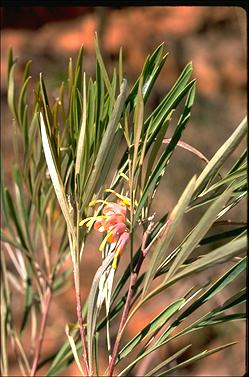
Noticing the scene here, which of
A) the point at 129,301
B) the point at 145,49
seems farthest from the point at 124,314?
the point at 145,49

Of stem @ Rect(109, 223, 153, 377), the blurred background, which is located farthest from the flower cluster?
the blurred background

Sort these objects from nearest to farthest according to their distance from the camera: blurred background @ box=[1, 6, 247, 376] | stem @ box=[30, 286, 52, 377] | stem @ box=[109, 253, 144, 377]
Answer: stem @ box=[109, 253, 144, 377], stem @ box=[30, 286, 52, 377], blurred background @ box=[1, 6, 247, 376]

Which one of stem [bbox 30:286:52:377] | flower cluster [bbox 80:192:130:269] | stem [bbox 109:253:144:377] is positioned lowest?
stem [bbox 30:286:52:377]

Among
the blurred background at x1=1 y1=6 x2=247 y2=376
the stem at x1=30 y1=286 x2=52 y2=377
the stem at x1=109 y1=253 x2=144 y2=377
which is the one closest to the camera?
the stem at x1=109 y1=253 x2=144 y2=377

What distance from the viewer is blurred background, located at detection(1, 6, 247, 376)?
1.76 m

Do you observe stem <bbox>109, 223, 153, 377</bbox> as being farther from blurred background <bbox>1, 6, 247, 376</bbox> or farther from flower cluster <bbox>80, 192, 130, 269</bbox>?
blurred background <bbox>1, 6, 247, 376</bbox>

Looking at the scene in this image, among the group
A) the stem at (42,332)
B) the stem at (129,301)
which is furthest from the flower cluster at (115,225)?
the stem at (42,332)

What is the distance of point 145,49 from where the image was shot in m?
1.90

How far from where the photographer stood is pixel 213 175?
36 centimetres

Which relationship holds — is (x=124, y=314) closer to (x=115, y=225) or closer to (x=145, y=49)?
(x=115, y=225)

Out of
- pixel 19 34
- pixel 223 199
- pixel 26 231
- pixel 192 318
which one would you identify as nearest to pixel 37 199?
pixel 26 231

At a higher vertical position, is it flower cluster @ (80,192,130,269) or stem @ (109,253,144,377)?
flower cluster @ (80,192,130,269)

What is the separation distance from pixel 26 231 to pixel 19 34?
4.67ft

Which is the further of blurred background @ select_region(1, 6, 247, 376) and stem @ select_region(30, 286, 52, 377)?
blurred background @ select_region(1, 6, 247, 376)
